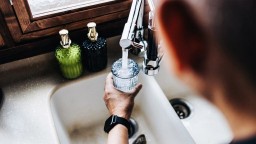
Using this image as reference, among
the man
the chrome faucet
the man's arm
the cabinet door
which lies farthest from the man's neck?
the cabinet door

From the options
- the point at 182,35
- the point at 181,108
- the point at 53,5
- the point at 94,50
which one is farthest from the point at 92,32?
the point at 182,35

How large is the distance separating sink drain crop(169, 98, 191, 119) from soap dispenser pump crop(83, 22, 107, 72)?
0.30m

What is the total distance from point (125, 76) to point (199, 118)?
0.32 m

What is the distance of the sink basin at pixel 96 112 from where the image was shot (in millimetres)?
883

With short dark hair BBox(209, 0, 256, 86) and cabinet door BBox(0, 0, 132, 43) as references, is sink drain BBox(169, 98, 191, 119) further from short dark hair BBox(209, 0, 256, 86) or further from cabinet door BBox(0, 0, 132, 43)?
short dark hair BBox(209, 0, 256, 86)

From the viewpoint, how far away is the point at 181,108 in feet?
3.36

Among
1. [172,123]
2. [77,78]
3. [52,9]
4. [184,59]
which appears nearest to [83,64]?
[77,78]

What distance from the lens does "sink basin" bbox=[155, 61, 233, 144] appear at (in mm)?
913

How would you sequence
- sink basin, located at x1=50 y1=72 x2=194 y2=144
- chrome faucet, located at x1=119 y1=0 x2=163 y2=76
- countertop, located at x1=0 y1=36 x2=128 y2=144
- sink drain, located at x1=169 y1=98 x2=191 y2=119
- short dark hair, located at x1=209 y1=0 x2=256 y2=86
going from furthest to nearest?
sink drain, located at x1=169 y1=98 x2=191 y2=119, sink basin, located at x1=50 y1=72 x2=194 y2=144, countertop, located at x1=0 y1=36 x2=128 y2=144, chrome faucet, located at x1=119 y1=0 x2=163 y2=76, short dark hair, located at x1=209 y1=0 x2=256 y2=86

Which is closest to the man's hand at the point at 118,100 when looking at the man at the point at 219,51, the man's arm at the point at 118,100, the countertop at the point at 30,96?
the man's arm at the point at 118,100

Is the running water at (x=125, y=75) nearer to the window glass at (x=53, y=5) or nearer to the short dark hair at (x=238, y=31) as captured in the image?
the window glass at (x=53, y=5)

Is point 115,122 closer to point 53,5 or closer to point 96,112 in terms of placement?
point 96,112

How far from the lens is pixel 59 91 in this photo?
901mm

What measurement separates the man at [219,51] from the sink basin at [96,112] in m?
0.50
